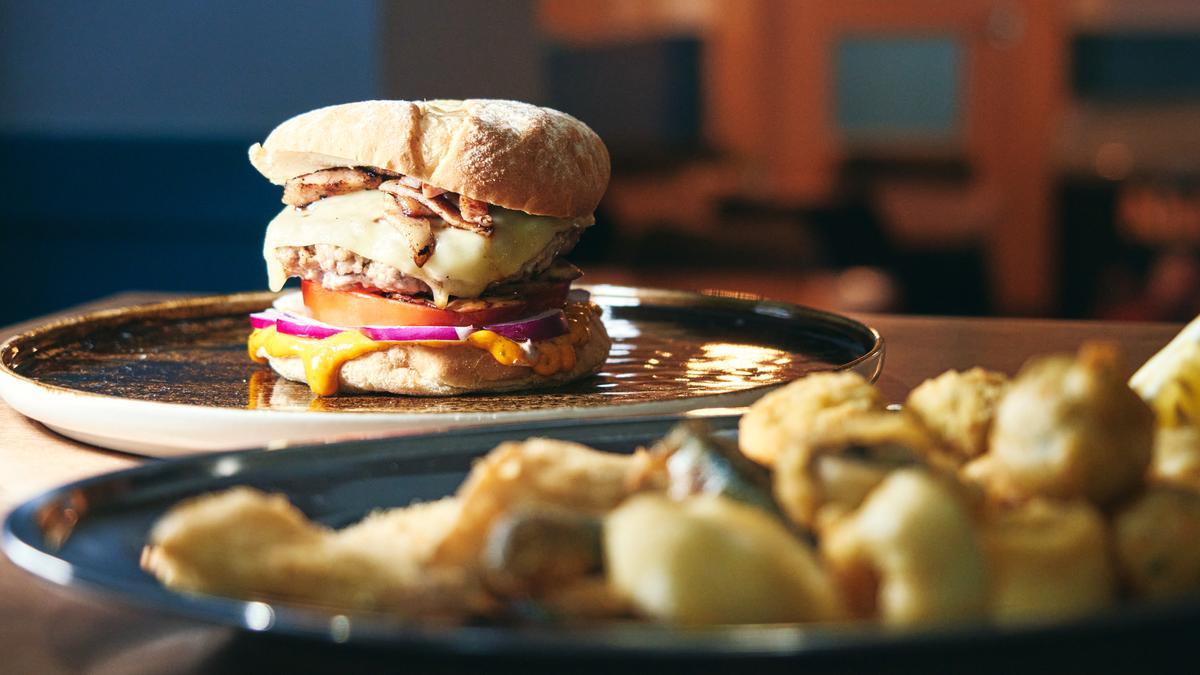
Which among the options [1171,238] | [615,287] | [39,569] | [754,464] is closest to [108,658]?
[39,569]

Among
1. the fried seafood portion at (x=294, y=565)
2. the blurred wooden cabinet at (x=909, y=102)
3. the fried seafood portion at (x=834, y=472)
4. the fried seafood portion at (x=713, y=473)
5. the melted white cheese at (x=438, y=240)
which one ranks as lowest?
the blurred wooden cabinet at (x=909, y=102)

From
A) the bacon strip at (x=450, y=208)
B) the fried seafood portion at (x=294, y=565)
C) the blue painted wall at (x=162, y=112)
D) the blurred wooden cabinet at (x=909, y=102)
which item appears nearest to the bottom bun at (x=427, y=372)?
the bacon strip at (x=450, y=208)

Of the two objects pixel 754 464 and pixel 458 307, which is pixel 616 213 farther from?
pixel 754 464

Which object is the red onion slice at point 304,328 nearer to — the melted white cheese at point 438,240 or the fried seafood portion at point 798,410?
the melted white cheese at point 438,240

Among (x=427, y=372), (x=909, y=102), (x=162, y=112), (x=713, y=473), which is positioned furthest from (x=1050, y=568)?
(x=909, y=102)

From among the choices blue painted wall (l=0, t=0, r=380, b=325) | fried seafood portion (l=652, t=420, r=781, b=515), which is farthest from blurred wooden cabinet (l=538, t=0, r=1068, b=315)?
fried seafood portion (l=652, t=420, r=781, b=515)

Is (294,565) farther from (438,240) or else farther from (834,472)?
(438,240)
